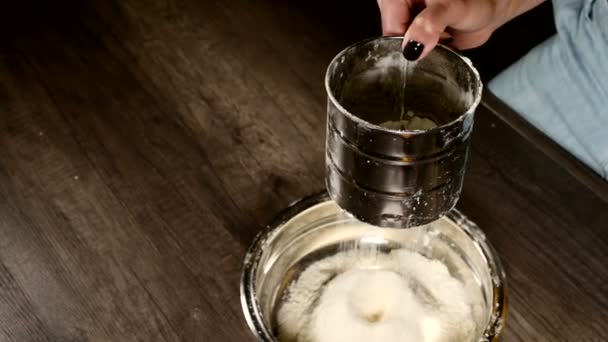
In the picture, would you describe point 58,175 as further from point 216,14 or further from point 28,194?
point 216,14

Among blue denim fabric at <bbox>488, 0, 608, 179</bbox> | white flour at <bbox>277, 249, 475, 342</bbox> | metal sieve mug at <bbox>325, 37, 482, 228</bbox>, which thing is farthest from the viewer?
blue denim fabric at <bbox>488, 0, 608, 179</bbox>

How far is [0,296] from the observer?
3.05 ft

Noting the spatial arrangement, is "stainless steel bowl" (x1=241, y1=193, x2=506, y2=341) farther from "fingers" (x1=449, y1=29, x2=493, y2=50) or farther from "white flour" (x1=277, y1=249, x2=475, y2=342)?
"fingers" (x1=449, y1=29, x2=493, y2=50)

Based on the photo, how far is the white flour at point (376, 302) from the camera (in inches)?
35.5

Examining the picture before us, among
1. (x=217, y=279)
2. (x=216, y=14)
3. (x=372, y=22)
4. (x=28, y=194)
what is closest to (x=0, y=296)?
(x=28, y=194)

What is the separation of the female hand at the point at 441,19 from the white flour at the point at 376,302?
343 mm

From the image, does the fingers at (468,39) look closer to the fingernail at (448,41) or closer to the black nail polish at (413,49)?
the fingernail at (448,41)

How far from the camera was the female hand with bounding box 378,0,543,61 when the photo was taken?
741 mm

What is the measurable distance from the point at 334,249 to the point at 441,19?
40 cm

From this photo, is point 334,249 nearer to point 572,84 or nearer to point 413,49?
point 413,49

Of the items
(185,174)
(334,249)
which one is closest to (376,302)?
(334,249)


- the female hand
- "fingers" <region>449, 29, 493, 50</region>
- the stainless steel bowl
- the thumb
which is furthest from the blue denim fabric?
the thumb

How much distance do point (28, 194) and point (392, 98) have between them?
0.60 metres

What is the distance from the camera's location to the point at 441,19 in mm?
830
